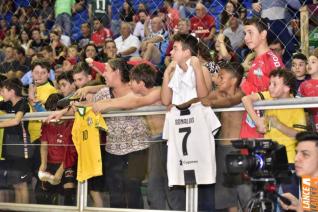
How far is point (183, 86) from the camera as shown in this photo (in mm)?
4977

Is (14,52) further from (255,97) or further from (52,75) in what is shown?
(255,97)

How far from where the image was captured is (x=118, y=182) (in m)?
5.34

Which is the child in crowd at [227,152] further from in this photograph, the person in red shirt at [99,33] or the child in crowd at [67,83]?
the person in red shirt at [99,33]

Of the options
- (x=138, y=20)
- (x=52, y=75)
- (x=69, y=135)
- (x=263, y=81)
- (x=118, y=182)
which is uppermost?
(x=138, y=20)

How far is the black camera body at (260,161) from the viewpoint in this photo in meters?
3.80

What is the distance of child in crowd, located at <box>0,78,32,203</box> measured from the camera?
595cm

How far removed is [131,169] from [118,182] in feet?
0.58

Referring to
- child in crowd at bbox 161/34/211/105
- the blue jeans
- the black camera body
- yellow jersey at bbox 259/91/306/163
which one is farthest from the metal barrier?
the blue jeans

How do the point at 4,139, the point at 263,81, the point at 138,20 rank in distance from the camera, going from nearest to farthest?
the point at 263,81
the point at 4,139
the point at 138,20

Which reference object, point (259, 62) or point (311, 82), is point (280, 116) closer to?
point (259, 62)

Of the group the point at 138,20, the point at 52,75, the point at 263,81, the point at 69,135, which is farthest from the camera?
the point at 138,20

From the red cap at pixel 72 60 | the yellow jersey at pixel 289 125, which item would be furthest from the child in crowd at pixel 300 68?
the red cap at pixel 72 60

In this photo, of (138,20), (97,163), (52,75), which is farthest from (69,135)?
(138,20)

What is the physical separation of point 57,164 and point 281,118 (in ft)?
6.68
